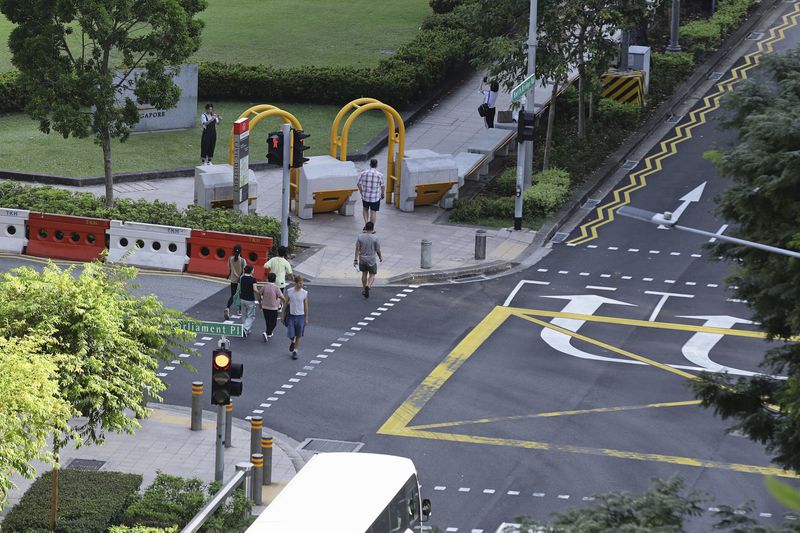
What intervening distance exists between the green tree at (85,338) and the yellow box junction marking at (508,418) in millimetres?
4786

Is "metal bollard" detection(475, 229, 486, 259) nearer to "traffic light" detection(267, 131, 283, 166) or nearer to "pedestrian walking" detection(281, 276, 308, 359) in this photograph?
"traffic light" detection(267, 131, 283, 166)

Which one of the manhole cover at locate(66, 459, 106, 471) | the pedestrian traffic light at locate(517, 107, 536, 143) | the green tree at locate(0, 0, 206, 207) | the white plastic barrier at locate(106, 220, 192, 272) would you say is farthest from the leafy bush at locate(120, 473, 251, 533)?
the pedestrian traffic light at locate(517, 107, 536, 143)

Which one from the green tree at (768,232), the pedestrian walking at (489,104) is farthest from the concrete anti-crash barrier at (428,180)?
the green tree at (768,232)

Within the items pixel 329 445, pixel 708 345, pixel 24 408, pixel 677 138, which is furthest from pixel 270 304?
pixel 677 138

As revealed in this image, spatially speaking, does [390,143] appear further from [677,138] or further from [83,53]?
[677,138]

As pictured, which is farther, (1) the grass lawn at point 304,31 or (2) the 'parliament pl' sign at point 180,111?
(1) the grass lawn at point 304,31

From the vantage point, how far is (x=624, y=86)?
129 feet

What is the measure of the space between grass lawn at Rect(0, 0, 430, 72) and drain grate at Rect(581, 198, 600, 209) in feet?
43.0

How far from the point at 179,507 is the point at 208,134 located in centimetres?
1826

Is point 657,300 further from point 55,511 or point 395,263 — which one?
point 55,511

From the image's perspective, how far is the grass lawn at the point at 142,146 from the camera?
3478 cm

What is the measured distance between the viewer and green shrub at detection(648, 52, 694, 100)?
41.1m

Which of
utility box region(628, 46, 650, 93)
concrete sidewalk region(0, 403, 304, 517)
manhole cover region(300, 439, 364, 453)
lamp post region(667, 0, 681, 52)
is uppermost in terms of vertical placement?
lamp post region(667, 0, 681, 52)

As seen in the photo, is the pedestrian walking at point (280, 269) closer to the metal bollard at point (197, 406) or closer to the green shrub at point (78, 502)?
→ the metal bollard at point (197, 406)
